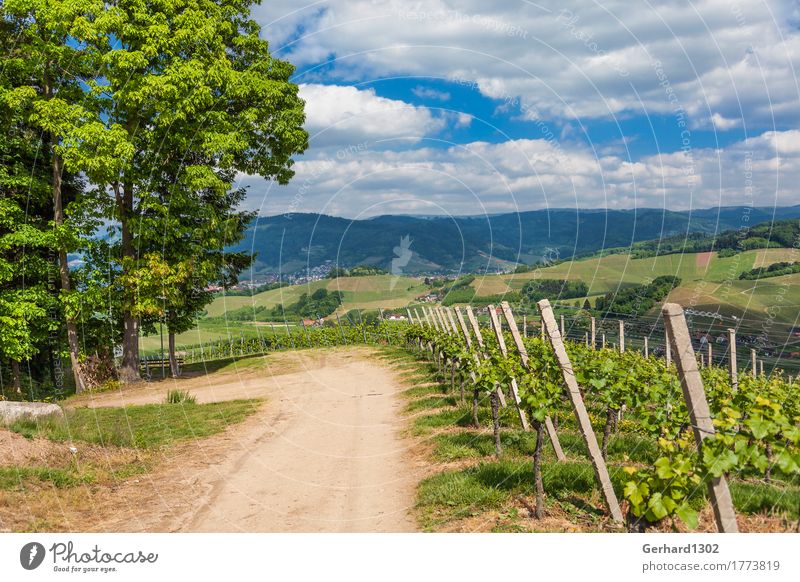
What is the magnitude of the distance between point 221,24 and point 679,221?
137030 mm

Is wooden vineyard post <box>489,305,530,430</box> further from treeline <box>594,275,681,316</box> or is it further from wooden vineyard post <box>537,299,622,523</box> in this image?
treeline <box>594,275,681,316</box>

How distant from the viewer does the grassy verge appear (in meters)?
6.66

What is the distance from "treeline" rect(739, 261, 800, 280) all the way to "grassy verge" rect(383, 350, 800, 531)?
47804mm

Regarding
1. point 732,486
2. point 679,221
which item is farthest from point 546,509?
point 679,221

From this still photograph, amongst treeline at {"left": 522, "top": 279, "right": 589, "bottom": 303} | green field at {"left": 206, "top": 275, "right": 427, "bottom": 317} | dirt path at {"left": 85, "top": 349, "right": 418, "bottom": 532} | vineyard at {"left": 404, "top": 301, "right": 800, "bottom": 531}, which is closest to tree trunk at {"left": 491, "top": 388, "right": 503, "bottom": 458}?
vineyard at {"left": 404, "top": 301, "right": 800, "bottom": 531}

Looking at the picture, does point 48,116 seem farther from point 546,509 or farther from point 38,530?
point 546,509

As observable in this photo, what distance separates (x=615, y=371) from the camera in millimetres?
8969

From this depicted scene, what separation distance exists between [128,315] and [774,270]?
57066 mm

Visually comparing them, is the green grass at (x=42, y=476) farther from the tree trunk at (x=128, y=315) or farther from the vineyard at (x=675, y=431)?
the tree trunk at (x=128, y=315)

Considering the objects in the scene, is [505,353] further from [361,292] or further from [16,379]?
[361,292]
